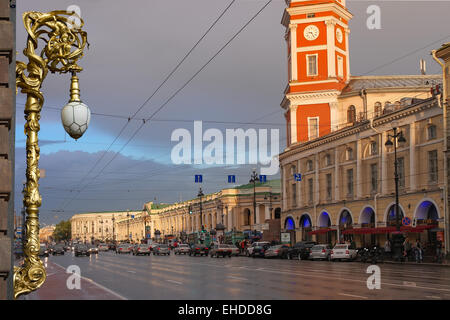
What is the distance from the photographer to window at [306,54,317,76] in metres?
68.4

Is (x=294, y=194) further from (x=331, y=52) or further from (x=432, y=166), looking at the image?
(x=432, y=166)

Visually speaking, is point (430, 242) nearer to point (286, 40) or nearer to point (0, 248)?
point (286, 40)

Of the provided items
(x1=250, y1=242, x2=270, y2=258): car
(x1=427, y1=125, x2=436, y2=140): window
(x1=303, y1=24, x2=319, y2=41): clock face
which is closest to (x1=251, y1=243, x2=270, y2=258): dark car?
(x1=250, y1=242, x2=270, y2=258): car

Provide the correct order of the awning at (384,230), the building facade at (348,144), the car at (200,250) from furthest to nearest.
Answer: the car at (200,250), the building facade at (348,144), the awning at (384,230)

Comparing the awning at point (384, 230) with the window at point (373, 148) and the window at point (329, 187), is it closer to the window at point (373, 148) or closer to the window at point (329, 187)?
the window at point (329, 187)

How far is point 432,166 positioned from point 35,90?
1654 inches

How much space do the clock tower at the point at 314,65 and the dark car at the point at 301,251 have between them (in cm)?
1627

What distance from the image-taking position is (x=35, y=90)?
6.48 m

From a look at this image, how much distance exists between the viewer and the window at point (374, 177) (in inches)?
2080

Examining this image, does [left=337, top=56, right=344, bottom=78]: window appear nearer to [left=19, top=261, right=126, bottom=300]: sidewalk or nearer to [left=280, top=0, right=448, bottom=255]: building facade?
[left=280, top=0, right=448, bottom=255]: building facade

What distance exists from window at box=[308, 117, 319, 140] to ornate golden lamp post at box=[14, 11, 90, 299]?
62.3 m

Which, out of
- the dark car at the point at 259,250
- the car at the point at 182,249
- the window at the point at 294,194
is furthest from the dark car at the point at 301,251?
the car at the point at 182,249
